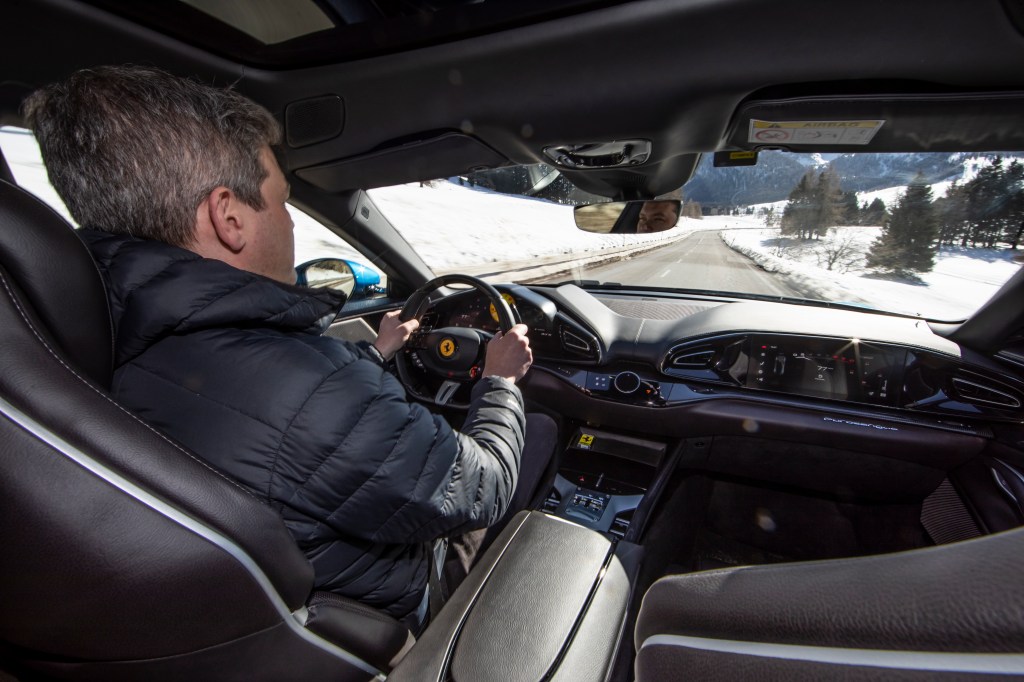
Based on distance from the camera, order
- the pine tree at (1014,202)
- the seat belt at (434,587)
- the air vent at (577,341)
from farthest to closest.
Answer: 1. the air vent at (577,341)
2. the pine tree at (1014,202)
3. the seat belt at (434,587)

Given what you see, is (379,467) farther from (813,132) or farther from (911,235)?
(911,235)

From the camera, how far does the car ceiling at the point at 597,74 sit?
1.62 metres

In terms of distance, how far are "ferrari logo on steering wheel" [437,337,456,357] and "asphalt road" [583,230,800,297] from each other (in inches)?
44.8

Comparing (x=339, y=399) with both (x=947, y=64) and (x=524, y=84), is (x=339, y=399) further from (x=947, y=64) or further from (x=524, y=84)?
(x=947, y=64)

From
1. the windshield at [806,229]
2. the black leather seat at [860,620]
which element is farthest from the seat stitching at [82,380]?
the windshield at [806,229]

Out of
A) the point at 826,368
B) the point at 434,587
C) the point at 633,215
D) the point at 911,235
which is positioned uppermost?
the point at 911,235

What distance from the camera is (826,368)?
7.90 ft

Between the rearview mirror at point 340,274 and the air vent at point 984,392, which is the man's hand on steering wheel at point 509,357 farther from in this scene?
the air vent at point 984,392

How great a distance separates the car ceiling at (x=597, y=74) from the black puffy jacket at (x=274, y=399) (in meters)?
1.45

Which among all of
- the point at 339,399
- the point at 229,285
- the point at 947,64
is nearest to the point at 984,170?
the point at 947,64

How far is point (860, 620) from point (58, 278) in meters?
1.29

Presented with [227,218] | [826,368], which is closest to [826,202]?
[826,368]

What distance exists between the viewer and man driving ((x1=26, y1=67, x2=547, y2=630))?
100cm

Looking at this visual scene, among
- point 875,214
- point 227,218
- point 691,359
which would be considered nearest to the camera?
point 227,218
